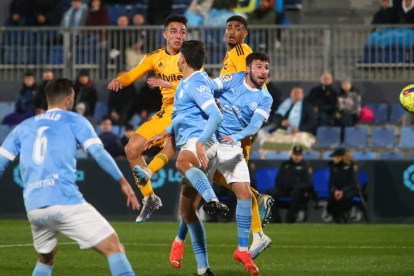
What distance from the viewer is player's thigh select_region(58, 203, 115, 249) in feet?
18.0

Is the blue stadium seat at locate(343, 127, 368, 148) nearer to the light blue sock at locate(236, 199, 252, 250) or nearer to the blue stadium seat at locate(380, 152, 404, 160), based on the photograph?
the blue stadium seat at locate(380, 152, 404, 160)

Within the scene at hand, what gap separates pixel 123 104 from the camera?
17.6 m

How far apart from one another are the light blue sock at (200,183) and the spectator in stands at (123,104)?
10.1 metres

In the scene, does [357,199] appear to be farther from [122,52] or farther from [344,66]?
[122,52]

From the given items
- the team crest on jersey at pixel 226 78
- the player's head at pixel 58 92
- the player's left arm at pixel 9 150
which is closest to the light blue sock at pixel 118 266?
the player's left arm at pixel 9 150

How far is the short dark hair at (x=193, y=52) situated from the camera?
762 cm

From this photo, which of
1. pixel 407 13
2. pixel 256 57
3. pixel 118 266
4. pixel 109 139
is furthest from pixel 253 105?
pixel 407 13

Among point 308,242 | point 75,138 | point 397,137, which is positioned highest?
point 75,138

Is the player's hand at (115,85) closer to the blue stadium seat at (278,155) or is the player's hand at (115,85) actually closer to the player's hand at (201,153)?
the player's hand at (201,153)

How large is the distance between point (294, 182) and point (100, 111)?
557cm

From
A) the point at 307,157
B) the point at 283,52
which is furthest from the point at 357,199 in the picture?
the point at 283,52

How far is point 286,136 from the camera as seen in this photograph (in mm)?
16031

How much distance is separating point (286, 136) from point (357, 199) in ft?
6.90

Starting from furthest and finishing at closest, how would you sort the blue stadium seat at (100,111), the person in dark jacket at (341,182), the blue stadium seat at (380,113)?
1. the blue stadium seat at (100,111)
2. the blue stadium seat at (380,113)
3. the person in dark jacket at (341,182)
